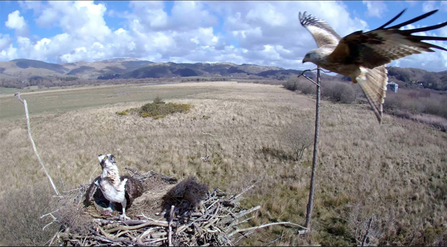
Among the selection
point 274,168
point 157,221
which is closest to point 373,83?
point 157,221

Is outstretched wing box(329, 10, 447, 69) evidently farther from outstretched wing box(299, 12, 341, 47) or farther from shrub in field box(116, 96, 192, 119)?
shrub in field box(116, 96, 192, 119)

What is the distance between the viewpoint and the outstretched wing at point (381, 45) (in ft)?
7.14

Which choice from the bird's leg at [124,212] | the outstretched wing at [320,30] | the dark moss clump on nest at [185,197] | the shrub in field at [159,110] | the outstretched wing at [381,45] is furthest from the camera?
the shrub in field at [159,110]

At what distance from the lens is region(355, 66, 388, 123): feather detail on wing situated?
2.67 m

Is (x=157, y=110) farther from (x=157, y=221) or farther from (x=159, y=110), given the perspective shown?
(x=157, y=221)

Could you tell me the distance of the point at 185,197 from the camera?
19.1 ft

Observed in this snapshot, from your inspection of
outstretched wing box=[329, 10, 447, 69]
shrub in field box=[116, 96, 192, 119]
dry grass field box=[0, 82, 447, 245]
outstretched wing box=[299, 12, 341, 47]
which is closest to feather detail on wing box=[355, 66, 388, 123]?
outstretched wing box=[329, 10, 447, 69]

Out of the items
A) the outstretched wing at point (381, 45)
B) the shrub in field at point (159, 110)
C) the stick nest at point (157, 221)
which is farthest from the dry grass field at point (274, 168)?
the outstretched wing at point (381, 45)

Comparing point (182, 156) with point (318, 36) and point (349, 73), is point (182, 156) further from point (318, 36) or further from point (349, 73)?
point (349, 73)

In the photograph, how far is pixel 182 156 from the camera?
12508 millimetres

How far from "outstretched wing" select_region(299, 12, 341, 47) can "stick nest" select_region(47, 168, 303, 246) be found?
401 cm

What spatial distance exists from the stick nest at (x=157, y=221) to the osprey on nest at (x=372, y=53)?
3688mm

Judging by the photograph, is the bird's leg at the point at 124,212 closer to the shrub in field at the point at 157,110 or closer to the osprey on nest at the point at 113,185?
the osprey on nest at the point at 113,185

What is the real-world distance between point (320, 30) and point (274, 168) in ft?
24.2
